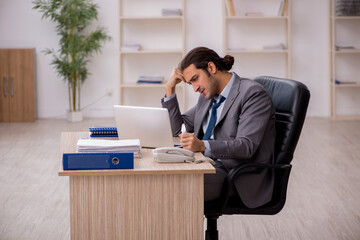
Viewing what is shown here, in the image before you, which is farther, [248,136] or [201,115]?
[201,115]

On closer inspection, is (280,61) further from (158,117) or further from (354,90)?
(158,117)

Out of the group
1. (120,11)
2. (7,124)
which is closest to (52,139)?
(7,124)

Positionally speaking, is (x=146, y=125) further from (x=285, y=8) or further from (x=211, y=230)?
(x=285, y=8)

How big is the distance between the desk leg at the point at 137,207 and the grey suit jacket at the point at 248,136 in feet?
1.01

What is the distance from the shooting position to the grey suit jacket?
8.31 feet

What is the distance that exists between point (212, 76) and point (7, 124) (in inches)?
221

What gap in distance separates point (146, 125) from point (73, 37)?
5.46 metres

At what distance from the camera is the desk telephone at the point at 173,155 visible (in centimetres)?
235

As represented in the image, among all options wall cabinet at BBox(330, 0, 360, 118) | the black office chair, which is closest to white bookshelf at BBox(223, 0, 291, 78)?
wall cabinet at BBox(330, 0, 360, 118)

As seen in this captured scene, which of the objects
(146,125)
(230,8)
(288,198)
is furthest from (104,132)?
(230,8)

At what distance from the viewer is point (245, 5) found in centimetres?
815

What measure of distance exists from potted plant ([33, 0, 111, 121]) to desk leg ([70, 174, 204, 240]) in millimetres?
5630

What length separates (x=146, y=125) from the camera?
2650 millimetres

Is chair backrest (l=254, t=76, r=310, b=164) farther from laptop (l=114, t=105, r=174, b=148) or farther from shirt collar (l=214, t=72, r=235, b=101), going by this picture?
laptop (l=114, t=105, r=174, b=148)
